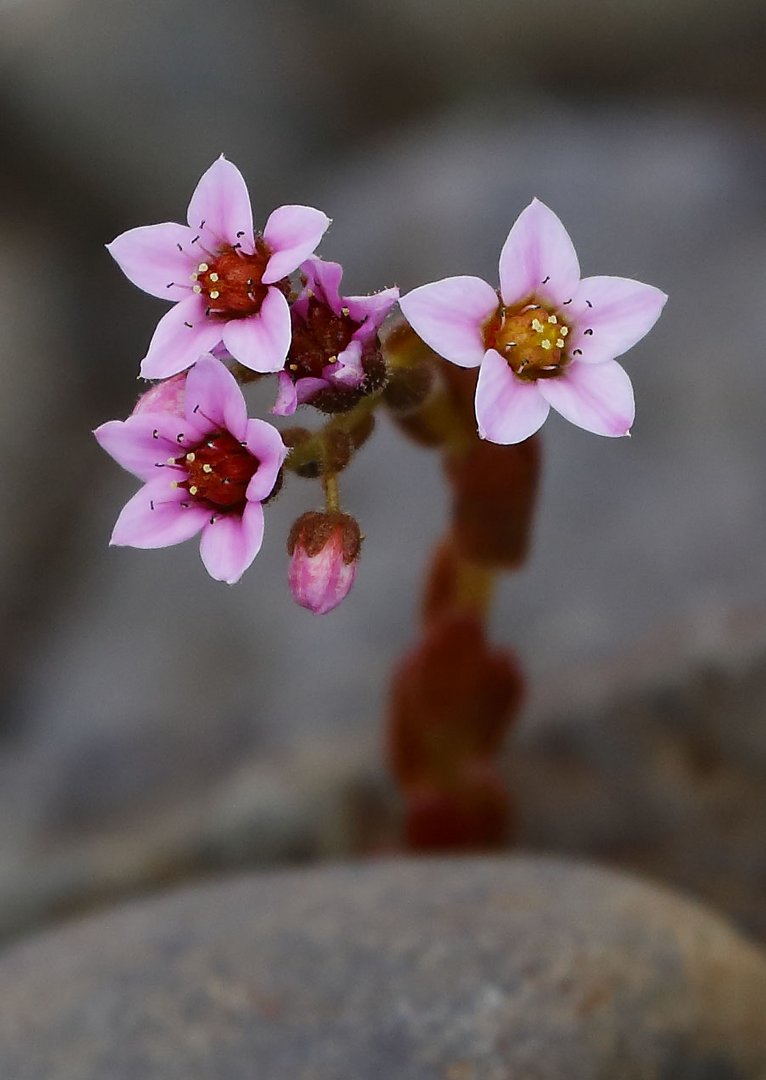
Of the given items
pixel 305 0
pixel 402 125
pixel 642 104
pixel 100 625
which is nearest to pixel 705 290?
pixel 642 104

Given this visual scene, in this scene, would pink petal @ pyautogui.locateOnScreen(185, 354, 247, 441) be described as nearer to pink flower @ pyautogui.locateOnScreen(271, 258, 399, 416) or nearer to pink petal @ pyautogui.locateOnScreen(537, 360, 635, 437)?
pink flower @ pyautogui.locateOnScreen(271, 258, 399, 416)

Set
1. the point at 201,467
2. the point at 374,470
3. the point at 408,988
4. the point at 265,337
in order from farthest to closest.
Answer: the point at 374,470 → the point at 408,988 → the point at 201,467 → the point at 265,337

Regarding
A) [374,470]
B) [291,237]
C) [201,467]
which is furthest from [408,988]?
[374,470]

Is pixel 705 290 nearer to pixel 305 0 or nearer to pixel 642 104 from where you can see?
pixel 642 104

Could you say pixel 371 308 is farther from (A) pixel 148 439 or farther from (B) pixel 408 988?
(B) pixel 408 988

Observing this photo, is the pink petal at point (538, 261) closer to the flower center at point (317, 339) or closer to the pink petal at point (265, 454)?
the flower center at point (317, 339)

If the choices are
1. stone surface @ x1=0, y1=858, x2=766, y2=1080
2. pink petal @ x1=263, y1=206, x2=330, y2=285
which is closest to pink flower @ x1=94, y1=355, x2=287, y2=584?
pink petal @ x1=263, y1=206, x2=330, y2=285
